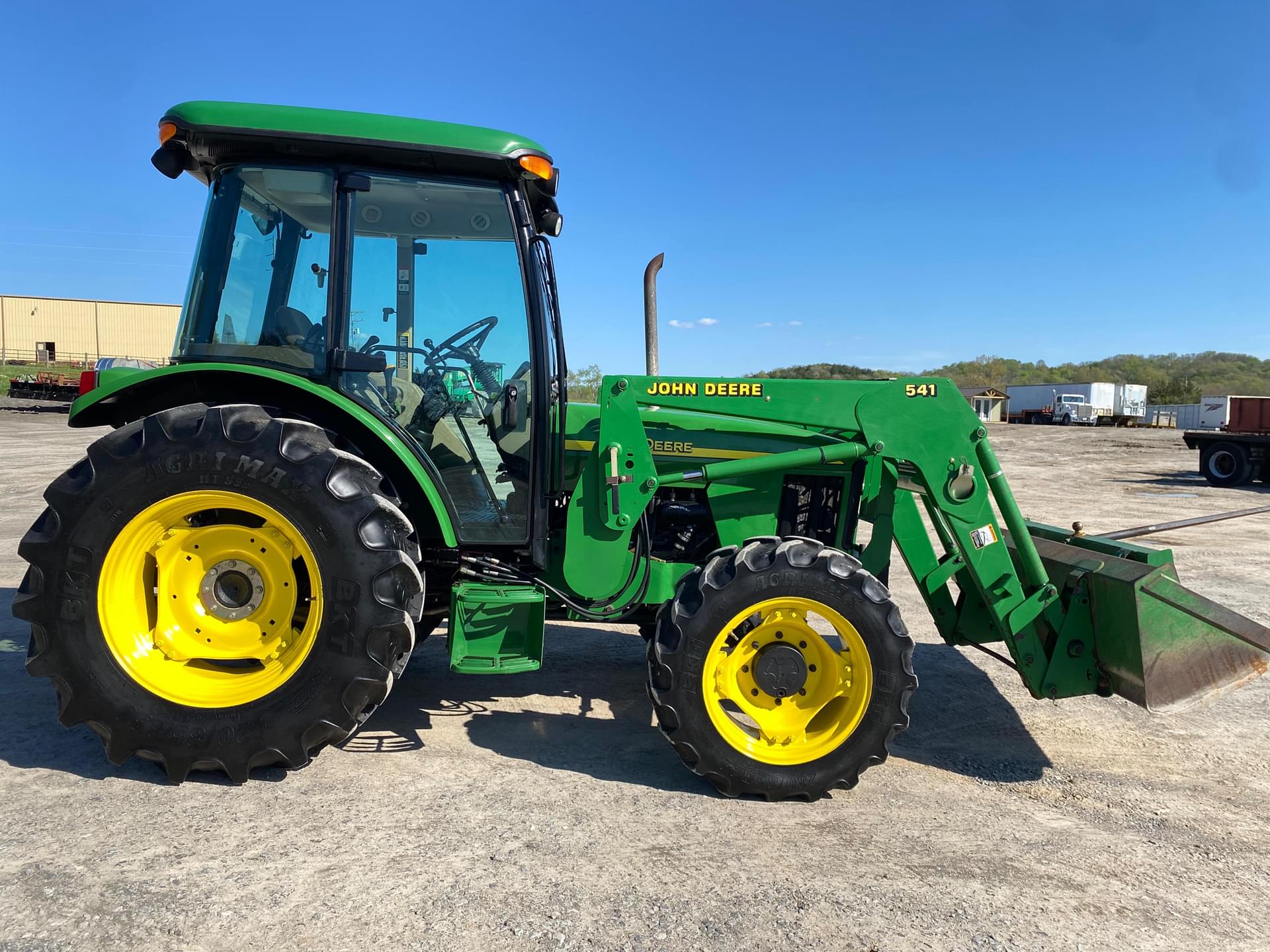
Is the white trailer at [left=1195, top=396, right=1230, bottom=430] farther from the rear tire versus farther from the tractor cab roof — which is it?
the tractor cab roof

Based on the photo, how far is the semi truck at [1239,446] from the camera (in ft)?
58.5

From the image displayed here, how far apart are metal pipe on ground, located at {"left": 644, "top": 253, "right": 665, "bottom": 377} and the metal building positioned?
58.0 meters

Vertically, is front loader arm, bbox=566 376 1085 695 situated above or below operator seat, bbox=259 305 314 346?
below

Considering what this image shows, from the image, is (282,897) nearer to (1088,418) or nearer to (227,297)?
(227,297)

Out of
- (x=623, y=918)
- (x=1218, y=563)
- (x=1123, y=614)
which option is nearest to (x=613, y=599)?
(x=623, y=918)

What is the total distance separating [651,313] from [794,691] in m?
1.77

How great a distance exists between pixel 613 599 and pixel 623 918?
1502 millimetres

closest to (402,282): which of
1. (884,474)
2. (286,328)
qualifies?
(286,328)

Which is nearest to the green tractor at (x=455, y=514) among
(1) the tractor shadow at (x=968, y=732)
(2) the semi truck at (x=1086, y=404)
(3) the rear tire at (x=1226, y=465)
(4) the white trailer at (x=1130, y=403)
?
(1) the tractor shadow at (x=968, y=732)

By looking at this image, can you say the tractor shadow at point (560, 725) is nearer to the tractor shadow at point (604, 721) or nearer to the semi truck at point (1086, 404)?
the tractor shadow at point (604, 721)

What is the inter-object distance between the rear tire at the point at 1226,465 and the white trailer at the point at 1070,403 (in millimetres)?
34824

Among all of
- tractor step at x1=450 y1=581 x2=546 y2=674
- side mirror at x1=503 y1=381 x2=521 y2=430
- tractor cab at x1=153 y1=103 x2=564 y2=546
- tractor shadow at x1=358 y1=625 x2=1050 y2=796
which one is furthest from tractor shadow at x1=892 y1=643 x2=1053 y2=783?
side mirror at x1=503 y1=381 x2=521 y2=430

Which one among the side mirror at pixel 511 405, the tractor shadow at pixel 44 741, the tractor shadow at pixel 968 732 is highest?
the side mirror at pixel 511 405

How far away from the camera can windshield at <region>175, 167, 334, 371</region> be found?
350cm
